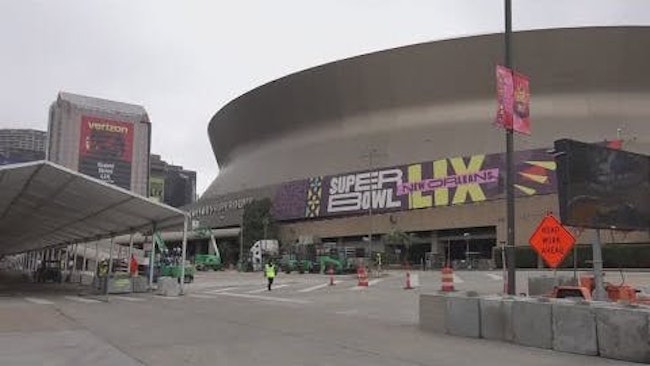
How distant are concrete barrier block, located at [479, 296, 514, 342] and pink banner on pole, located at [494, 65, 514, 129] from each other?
4783 mm

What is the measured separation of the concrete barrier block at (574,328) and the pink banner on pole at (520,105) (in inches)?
244

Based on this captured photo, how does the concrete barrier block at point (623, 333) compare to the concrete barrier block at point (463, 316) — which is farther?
the concrete barrier block at point (463, 316)

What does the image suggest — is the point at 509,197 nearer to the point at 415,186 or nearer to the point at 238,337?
the point at 238,337

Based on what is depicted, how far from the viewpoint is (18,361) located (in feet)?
41.4

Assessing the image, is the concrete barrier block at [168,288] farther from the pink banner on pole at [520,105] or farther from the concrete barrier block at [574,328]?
the concrete barrier block at [574,328]

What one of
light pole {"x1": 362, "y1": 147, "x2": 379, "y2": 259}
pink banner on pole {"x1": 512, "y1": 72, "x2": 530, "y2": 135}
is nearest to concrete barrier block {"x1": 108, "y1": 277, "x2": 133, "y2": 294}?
pink banner on pole {"x1": 512, "y1": 72, "x2": 530, "y2": 135}

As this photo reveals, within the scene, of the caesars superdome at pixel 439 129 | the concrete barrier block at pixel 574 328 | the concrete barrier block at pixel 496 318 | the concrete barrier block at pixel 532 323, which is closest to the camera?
the concrete barrier block at pixel 574 328

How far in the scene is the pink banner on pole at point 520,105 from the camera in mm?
19297

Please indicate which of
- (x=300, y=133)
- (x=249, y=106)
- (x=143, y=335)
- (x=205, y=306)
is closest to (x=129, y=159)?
(x=249, y=106)

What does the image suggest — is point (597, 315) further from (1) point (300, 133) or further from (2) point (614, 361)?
(1) point (300, 133)

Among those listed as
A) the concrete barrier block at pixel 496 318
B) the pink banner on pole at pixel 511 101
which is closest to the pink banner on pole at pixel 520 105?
the pink banner on pole at pixel 511 101

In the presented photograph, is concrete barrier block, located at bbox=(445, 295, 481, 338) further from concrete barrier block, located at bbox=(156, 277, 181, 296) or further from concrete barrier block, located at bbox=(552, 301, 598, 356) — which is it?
concrete barrier block, located at bbox=(156, 277, 181, 296)

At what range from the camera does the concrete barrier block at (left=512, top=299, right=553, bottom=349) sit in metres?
14.3

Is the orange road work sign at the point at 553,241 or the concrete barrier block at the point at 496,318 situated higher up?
the orange road work sign at the point at 553,241
